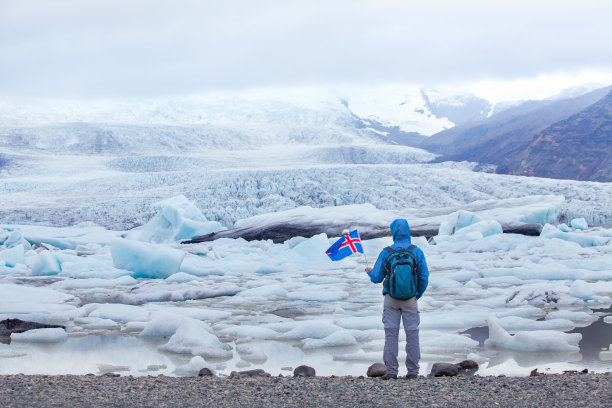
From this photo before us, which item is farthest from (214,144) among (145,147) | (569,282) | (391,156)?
(569,282)

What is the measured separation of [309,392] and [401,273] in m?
0.90

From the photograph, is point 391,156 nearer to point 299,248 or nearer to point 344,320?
point 299,248

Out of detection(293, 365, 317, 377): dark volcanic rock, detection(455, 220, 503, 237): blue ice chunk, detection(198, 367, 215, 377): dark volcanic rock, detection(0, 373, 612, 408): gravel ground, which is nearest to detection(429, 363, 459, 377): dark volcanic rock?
detection(0, 373, 612, 408): gravel ground

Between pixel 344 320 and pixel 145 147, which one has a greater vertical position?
pixel 145 147

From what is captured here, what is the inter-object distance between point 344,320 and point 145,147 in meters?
39.6

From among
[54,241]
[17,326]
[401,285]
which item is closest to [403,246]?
[401,285]

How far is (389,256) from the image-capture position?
3844 mm

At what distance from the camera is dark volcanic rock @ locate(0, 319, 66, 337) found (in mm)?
6098

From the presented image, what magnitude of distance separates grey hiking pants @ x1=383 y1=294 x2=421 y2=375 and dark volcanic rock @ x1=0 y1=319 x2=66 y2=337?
3863 millimetres

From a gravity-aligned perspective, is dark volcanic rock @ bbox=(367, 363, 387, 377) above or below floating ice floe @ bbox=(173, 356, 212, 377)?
above

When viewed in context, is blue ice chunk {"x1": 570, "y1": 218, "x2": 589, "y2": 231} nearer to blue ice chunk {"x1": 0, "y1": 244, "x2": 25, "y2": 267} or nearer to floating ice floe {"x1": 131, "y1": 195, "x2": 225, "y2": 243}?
floating ice floe {"x1": 131, "y1": 195, "x2": 225, "y2": 243}

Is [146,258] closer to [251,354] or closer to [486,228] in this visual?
[251,354]

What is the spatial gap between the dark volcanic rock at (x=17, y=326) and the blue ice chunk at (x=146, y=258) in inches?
172

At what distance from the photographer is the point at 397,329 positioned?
13.1 ft
